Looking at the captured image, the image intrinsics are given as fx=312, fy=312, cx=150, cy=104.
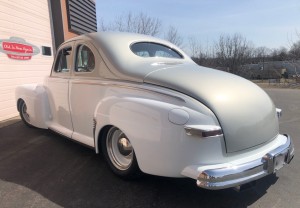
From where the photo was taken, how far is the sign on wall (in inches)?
332

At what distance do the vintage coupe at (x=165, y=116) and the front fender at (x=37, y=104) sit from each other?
38.5 inches

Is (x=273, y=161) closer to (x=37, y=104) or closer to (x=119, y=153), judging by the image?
(x=119, y=153)

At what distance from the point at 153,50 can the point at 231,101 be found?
69.7 inches

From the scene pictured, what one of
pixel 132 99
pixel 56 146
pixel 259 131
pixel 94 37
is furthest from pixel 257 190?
pixel 56 146

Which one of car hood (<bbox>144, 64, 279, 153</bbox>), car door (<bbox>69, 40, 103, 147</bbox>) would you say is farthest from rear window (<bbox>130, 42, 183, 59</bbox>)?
car hood (<bbox>144, 64, 279, 153</bbox>)

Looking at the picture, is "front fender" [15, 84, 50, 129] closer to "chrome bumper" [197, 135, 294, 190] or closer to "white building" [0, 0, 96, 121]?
"white building" [0, 0, 96, 121]

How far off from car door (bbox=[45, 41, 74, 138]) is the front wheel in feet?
3.34

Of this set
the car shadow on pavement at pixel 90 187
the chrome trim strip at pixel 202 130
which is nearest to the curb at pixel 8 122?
the car shadow on pavement at pixel 90 187

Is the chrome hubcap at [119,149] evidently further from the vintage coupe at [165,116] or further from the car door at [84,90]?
the car door at [84,90]

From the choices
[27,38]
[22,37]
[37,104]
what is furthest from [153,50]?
[27,38]

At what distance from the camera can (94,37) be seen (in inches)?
175

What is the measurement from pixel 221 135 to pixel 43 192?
2.14 meters

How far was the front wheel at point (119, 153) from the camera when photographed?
3.71 metres

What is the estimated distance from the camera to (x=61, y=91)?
4.98 m
